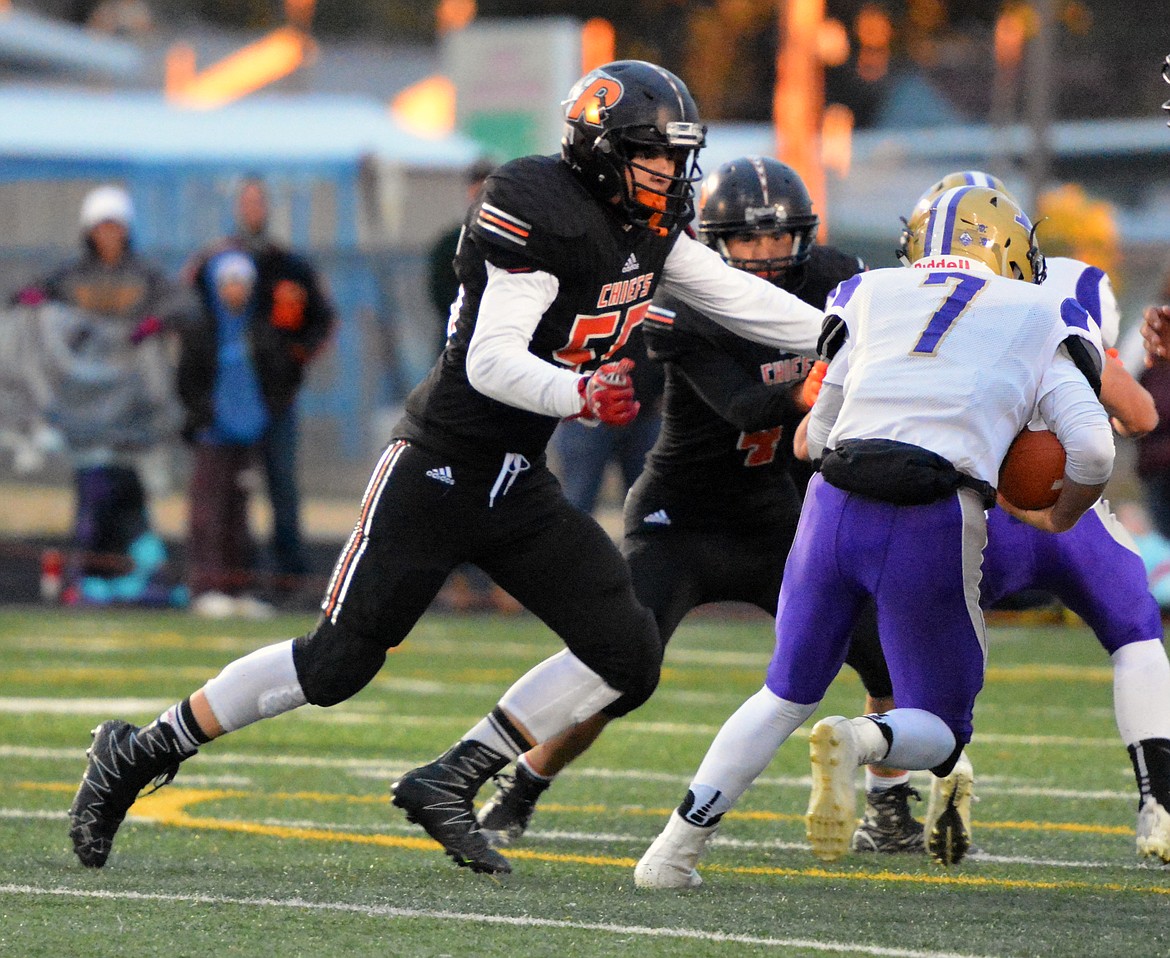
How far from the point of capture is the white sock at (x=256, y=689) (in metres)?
4.81

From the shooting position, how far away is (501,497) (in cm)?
482

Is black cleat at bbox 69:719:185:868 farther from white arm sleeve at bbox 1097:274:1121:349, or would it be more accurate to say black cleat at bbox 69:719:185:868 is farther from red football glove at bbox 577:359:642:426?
white arm sleeve at bbox 1097:274:1121:349

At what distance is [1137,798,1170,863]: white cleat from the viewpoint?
4613 mm

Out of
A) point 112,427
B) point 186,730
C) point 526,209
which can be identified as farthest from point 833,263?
point 112,427

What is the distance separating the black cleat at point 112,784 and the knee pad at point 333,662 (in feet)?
1.17

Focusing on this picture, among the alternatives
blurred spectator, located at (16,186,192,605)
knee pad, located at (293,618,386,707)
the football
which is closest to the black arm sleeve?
the football

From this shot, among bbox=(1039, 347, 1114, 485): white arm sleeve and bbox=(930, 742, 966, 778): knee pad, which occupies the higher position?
bbox=(1039, 347, 1114, 485): white arm sleeve

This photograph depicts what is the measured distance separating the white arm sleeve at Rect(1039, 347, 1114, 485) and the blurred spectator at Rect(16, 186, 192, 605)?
767 cm


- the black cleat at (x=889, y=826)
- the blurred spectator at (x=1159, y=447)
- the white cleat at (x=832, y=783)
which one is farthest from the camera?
the blurred spectator at (x=1159, y=447)

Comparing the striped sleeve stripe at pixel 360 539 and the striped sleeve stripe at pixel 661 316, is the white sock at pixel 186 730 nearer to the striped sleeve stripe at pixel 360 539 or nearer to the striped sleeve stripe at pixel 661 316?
the striped sleeve stripe at pixel 360 539

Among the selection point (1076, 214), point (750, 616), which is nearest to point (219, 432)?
point (750, 616)

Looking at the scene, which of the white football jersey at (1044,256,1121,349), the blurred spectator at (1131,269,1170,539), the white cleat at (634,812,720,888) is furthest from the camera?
the blurred spectator at (1131,269,1170,539)

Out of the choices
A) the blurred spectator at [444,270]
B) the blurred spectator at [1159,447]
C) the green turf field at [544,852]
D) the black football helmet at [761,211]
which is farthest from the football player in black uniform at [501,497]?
the blurred spectator at [1159,447]

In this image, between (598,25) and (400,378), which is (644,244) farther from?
(598,25)
